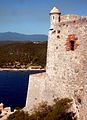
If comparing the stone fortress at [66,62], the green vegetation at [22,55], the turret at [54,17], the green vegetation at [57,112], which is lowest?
the green vegetation at [22,55]

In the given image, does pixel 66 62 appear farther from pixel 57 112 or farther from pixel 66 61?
pixel 57 112

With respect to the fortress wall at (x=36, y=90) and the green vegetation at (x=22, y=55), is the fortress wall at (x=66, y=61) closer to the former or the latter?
the fortress wall at (x=36, y=90)

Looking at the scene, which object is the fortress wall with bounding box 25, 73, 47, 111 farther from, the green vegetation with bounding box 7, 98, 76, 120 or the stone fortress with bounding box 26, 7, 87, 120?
the green vegetation with bounding box 7, 98, 76, 120

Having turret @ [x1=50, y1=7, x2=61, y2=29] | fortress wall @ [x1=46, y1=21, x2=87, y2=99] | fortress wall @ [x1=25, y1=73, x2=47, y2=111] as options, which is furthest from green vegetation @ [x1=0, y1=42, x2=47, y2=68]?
fortress wall @ [x1=46, y1=21, x2=87, y2=99]

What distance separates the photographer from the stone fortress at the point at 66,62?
19103mm

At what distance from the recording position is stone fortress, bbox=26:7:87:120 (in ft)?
62.7

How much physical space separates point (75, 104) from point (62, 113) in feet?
3.54

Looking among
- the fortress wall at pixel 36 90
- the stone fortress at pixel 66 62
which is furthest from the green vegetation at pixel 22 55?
the stone fortress at pixel 66 62

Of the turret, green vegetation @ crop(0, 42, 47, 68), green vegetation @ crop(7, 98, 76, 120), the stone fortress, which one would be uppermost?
the turret

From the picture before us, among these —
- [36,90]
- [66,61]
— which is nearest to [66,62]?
[66,61]

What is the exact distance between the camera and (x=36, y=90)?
2450 cm

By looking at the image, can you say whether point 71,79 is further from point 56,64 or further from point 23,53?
point 23,53

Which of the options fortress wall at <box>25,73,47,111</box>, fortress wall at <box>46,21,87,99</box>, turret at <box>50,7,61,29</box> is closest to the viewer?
fortress wall at <box>46,21,87,99</box>

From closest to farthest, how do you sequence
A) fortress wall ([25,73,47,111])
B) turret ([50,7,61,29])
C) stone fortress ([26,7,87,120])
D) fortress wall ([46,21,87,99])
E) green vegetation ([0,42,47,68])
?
stone fortress ([26,7,87,120]) → fortress wall ([46,21,87,99]) → turret ([50,7,61,29]) → fortress wall ([25,73,47,111]) → green vegetation ([0,42,47,68])
